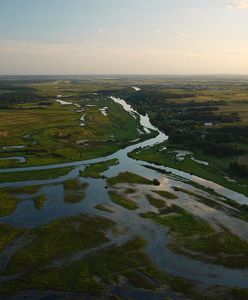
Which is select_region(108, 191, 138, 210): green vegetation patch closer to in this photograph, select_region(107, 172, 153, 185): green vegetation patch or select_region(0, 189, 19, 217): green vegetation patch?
select_region(107, 172, 153, 185): green vegetation patch

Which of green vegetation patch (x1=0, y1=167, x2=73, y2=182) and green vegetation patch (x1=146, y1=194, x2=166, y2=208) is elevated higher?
green vegetation patch (x1=0, y1=167, x2=73, y2=182)

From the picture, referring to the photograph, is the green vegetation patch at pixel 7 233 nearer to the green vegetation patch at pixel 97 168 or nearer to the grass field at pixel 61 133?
the green vegetation patch at pixel 97 168

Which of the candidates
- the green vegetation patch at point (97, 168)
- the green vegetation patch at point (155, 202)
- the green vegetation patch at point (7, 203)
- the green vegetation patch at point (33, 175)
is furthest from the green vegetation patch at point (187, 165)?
the green vegetation patch at point (7, 203)

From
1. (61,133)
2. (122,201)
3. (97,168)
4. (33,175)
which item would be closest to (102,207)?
(122,201)

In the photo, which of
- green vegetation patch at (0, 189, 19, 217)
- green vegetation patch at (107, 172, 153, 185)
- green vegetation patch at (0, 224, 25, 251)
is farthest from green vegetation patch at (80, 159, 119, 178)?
green vegetation patch at (0, 224, 25, 251)

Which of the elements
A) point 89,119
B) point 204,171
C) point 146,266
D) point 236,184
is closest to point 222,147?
point 204,171

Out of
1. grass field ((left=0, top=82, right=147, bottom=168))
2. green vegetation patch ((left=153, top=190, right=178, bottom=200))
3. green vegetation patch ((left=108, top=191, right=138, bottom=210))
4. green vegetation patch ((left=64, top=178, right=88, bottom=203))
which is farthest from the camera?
grass field ((left=0, top=82, right=147, bottom=168))

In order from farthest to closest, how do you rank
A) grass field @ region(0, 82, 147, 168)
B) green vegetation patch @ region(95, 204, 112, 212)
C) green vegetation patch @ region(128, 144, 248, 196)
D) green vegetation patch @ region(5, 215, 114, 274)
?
grass field @ region(0, 82, 147, 168) < green vegetation patch @ region(128, 144, 248, 196) < green vegetation patch @ region(95, 204, 112, 212) < green vegetation patch @ region(5, 215, 114, 274)
